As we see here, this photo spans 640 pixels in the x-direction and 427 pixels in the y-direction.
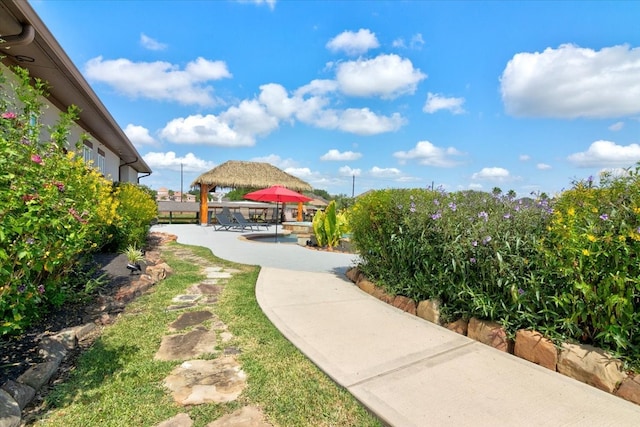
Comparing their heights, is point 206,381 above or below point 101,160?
below

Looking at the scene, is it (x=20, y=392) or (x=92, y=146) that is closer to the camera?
(x=20, y=392)

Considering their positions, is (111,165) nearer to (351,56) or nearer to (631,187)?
(351,56)

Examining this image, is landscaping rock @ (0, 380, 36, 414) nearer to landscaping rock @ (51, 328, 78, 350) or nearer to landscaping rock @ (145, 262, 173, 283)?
landscaping rock @ (51, 328, 78, 350)

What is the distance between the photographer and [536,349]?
9.30 ft

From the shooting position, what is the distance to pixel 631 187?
2.78 m

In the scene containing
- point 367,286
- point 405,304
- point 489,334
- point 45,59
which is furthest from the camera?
point 367,286

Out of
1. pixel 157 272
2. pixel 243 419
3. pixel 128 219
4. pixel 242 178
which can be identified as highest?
pixel 242 178

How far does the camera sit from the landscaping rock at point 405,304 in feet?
13.7

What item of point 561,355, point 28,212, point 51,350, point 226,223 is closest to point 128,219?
point 51,350

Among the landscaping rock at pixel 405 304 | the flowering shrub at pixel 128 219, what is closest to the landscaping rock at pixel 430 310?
the landscaping rock at pixel 405 304

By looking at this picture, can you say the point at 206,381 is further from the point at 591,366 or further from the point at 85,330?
the point at 591,366

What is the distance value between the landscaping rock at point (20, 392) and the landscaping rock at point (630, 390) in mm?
4197

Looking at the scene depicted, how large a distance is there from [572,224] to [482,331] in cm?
134

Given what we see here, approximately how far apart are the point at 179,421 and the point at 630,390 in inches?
→ 125
